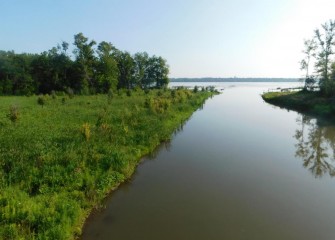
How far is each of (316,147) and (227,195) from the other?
39.3 feet

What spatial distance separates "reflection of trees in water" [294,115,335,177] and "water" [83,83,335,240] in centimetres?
6

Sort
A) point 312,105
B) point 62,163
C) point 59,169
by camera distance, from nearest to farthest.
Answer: point 59,169, point 62,163, point 312,105

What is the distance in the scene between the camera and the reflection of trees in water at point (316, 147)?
15.7m

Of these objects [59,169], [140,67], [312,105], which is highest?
[140,67]

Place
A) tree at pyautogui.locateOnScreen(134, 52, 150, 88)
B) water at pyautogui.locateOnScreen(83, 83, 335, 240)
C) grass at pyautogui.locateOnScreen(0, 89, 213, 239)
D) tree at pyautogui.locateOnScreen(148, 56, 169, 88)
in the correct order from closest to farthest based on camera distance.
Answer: grass at pyautogui.locateOnScreen(0, 89, 213, 239), water at pyautogui.locateOnScreen(83, 83, 335, 240), tree at pyautogui.locateOnScreen(134, 52, 150, 88), tree at pyautogui.locateOnScreen(148, 56, 169, 88)

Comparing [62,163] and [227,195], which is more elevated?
[62,163]

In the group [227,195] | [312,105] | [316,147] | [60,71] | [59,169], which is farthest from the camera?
[60,71]

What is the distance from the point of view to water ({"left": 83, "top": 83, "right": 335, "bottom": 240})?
29.4 feet

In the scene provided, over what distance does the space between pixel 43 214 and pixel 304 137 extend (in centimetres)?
2095

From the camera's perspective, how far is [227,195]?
11.6 meters

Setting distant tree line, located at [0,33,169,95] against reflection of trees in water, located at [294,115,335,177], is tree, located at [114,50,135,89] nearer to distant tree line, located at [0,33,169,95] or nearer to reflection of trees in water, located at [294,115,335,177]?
distant tree line, located at [0,33,169,95]

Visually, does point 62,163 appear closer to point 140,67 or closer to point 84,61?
point 84,61

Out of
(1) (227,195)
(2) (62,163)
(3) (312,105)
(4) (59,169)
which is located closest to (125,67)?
(3) (312,105)

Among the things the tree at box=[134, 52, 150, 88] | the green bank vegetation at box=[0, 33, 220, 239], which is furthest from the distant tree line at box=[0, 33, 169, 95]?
the green bank vegetation at box=[0, 33, 220, 239]
